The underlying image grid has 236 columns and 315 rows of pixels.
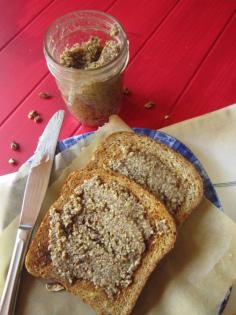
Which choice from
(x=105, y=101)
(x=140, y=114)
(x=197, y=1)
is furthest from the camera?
(x=197, y=1)

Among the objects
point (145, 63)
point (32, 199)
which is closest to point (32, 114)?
point (32, 199)

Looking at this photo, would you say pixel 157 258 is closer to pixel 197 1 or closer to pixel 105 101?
pixel 105 101

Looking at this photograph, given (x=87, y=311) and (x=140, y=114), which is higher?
(x=140, y=114)

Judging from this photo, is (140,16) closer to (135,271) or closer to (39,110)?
(39,110)

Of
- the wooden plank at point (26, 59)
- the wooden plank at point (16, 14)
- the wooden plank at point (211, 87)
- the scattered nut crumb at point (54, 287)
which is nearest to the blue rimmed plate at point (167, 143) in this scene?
the wooden plank at point (211, 87)

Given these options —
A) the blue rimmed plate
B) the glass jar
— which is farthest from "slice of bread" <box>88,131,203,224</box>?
the glass jar

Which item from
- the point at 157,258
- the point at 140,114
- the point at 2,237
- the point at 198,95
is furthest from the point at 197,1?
the point at 2,237

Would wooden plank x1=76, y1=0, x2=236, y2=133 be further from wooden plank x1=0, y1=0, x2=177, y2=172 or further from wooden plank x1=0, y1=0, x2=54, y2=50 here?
wooden plank x1=0, y1=0, x2=54, y2=50

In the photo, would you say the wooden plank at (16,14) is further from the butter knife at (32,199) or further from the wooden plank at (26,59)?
the butter knife at (32,199)
